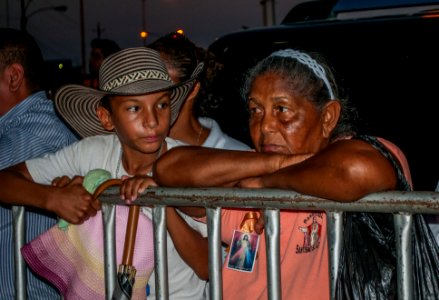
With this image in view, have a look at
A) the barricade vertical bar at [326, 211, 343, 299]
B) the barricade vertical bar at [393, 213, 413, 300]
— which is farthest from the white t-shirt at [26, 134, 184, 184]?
the barricade vertical bar at [393, 213, 413, 300]

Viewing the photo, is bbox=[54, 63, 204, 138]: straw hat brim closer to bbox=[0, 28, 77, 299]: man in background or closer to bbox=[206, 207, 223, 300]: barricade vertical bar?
bbox=[0, 28, 77, 299]: man in background

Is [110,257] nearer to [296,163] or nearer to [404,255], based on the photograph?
[296,163]

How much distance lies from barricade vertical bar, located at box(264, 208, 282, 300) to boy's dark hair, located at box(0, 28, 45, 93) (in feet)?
7.30

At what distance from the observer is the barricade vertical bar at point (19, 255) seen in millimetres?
2945

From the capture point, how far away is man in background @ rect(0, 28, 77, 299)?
338cm

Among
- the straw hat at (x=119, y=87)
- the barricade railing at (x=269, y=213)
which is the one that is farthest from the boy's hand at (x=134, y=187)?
the straw hat at (x=119, y=87)

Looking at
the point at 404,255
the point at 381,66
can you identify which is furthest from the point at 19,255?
the point at 381,66

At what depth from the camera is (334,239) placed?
2186 millimetres

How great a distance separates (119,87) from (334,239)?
4.98 feet

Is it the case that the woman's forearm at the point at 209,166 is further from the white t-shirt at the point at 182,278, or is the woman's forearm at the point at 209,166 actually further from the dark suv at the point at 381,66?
the dark suv at the point at 381,66

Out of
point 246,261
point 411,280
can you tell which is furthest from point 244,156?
point 411,280

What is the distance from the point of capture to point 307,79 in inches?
105

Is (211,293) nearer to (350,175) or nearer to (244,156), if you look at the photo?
(244,156)

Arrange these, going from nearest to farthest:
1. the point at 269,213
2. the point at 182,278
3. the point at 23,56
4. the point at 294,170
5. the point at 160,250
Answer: the point at 294,170 < the point at 269,213 < the point at 160,250 < the point at 182,278 < the point at 23,56
